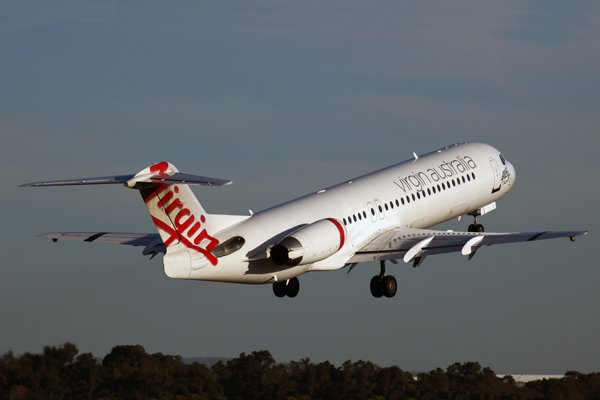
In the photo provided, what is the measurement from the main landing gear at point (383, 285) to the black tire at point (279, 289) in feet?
12.1

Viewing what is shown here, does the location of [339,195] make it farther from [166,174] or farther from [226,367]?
[226,367]

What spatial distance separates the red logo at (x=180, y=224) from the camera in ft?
100

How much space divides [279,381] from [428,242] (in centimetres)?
6135

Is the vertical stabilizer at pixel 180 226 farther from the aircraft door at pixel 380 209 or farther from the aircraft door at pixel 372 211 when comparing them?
the aircraft door at pixel 380 209

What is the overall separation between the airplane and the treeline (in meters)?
42.0

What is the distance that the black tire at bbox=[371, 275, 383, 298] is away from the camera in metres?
38.2

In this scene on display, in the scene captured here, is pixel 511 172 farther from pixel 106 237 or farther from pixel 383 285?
pixel 106 237

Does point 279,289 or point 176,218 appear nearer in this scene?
point 176,218

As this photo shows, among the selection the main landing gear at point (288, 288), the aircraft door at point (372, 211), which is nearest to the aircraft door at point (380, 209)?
the aircraft door at point (372, 211)

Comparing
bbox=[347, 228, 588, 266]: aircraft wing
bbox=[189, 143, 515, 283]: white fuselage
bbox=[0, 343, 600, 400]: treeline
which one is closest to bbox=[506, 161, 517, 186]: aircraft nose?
bbox=[189, 143, 515, 283]: white fuselage

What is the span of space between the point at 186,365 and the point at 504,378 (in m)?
30.8

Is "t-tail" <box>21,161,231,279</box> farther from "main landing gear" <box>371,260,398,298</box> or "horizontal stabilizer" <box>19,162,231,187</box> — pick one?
"main landing gear" <box>371,260,398,298</box>

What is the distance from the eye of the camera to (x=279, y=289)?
39125 millimetres

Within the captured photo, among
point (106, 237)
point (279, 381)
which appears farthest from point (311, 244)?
point (279, 381)
